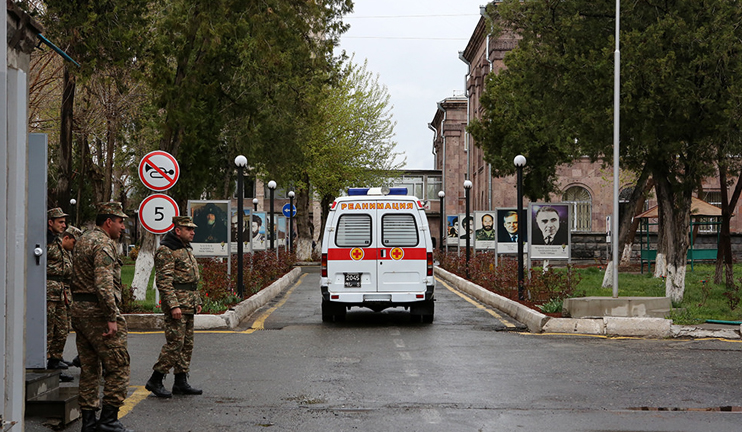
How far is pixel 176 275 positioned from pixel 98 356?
1.78 meters

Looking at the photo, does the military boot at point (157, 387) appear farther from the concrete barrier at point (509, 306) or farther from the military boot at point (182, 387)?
the concrete barrier at point (509, 306)

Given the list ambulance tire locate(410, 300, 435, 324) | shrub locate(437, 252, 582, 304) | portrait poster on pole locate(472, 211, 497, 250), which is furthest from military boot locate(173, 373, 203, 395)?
portrait poster on pole locate(472, 211, 497, 250)

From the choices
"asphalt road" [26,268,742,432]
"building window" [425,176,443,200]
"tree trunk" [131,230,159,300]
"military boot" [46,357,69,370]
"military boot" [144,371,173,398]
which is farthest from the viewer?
"building window" [425,176,443,200]

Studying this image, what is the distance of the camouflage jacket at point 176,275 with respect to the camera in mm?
8953

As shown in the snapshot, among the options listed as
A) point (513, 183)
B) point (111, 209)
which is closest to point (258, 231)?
point (513, 183)

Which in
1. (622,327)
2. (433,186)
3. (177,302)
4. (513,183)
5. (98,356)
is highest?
(433,186)

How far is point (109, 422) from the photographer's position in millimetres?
7273

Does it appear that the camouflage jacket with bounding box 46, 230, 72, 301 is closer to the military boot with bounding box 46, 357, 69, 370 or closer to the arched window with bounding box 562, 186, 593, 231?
the military boot with bounding box 46, 357, 69, 370

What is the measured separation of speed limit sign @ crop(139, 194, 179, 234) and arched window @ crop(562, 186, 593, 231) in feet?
118

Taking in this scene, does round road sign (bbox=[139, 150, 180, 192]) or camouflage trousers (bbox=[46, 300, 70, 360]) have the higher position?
round road sign (bbox=[139, 150, 180, 192])

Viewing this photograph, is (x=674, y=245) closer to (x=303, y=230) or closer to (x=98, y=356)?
(x=98, y=356)

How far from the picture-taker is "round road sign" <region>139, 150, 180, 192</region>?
50.3 ft

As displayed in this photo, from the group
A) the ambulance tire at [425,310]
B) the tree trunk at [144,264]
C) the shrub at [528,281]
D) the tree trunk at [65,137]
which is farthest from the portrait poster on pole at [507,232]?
the tree trunk at [65,137]

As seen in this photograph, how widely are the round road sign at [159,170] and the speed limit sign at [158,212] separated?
22 cm
